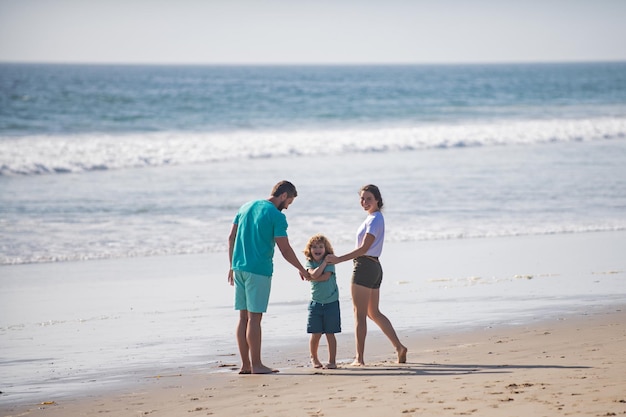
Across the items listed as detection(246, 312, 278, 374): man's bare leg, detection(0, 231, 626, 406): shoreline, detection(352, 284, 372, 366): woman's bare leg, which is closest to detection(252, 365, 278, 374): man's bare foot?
detection(246, 312, 278, 374): man's bare leg

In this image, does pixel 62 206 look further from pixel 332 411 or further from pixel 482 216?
pixel 332 411

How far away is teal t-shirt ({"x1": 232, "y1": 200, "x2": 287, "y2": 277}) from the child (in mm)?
329

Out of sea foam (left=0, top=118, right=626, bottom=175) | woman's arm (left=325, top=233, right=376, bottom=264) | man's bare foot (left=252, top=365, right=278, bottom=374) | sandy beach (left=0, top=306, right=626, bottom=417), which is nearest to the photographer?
sandy beach (left=0, top=306, right=626, bottom=417)

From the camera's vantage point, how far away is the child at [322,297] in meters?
7.09

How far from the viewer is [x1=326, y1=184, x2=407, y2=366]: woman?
708 centimetres

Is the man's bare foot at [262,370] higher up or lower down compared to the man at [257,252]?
lower down

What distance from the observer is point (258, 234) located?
7.00 m

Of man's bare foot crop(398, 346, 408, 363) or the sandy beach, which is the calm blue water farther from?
man's bare foot crop(398, 346, 408, 363)

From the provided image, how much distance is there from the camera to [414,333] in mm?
8188

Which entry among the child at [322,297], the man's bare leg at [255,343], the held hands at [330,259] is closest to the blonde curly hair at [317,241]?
the child at [322,297]

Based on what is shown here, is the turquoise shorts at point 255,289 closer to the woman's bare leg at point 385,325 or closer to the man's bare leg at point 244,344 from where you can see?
the man's bare leg at point 244,344

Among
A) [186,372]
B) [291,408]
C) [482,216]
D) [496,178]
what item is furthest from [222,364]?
[496,178]

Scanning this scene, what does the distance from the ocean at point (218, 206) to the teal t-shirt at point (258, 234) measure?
3.43 feet

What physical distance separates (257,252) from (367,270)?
0.89 m
